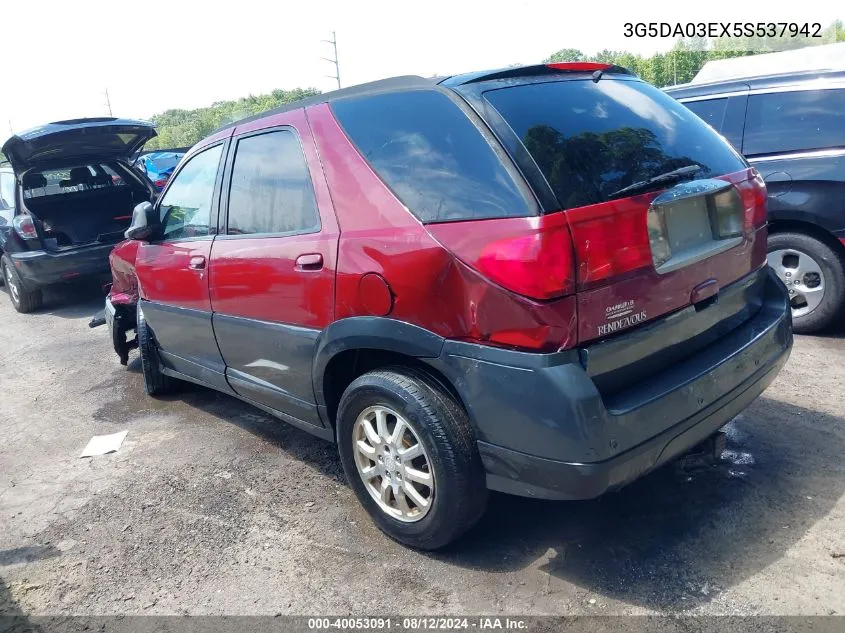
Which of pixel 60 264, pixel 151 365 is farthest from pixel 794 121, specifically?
pixel 60 264

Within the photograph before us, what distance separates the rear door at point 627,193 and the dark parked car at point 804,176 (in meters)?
2.21

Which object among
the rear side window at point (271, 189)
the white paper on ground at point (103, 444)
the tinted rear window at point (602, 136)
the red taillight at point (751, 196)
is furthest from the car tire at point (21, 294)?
the red taillight at point (751, 196)

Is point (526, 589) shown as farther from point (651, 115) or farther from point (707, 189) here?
point (651, 115)

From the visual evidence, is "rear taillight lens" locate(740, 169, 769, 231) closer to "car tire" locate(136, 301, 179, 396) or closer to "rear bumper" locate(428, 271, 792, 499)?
"rear bumper" locate(428, 271, 792, 499)

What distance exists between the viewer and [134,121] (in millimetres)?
8133

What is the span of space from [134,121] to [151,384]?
4420 mm

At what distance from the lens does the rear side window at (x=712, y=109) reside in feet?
18.0

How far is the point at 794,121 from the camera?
16.5 feet

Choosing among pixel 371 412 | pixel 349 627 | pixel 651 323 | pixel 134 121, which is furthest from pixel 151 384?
pixel 134 121

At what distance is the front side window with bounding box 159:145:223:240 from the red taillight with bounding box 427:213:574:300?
2.00 meters

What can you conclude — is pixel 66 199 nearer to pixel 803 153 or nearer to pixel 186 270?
pixel 186 270

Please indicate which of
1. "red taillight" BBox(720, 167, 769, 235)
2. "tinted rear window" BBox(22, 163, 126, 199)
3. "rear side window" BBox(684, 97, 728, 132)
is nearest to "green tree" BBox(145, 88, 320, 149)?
"tinted rear window" BBox(22, 163, 126, 199)

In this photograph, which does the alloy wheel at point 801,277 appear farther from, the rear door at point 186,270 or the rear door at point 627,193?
the rear door at point 186,270

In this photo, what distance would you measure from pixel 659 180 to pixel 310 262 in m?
1.47
